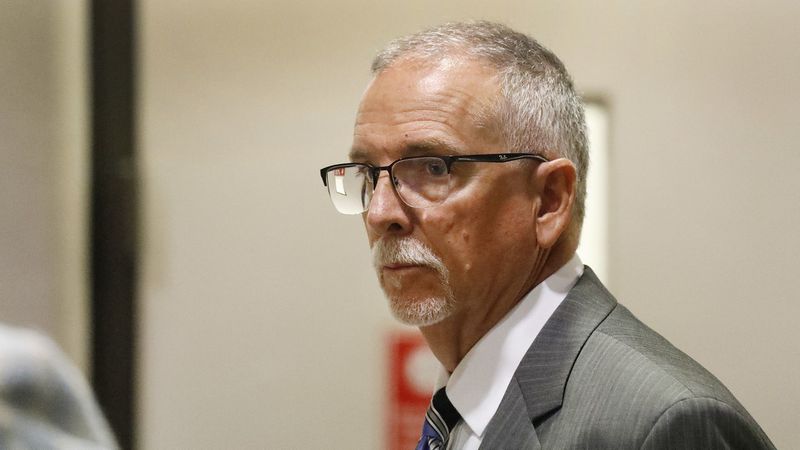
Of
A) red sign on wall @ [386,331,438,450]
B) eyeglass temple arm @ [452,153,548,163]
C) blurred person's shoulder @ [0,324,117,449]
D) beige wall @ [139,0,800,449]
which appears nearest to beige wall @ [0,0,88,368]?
blurred person's shoulder @ [0,324,117,449]

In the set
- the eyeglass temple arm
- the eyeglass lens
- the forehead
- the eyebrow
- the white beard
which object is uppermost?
the forehead

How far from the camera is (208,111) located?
2.29m

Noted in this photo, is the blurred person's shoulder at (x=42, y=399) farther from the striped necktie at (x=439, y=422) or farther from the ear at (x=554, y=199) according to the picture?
the ear at (x=554, y=199)

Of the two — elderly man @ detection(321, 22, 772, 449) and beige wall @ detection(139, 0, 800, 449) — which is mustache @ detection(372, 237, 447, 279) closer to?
elderly man @ detection(321, 22, 772, 449)

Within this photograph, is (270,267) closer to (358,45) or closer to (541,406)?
(358,45)

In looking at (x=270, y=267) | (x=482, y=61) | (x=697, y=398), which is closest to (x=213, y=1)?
(x=270, y=267)

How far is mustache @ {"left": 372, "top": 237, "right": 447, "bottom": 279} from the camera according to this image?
1.18 m

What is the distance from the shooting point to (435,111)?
119 cm

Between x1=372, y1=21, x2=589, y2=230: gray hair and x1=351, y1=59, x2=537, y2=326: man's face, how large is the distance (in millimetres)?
23

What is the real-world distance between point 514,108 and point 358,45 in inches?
39.4

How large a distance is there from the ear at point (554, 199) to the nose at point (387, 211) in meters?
0.18

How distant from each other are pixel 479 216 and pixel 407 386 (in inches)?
39.4

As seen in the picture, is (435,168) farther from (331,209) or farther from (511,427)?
(331,209)

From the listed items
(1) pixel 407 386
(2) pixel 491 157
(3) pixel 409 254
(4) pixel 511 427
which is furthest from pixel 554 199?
(1) pixel 407 386
